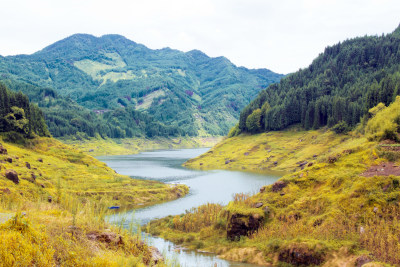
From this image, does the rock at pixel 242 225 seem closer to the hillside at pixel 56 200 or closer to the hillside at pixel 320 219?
the hillside at pixel 320 219

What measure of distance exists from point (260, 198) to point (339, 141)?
95.0 metres

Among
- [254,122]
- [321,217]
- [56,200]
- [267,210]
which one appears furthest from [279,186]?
[254,122]

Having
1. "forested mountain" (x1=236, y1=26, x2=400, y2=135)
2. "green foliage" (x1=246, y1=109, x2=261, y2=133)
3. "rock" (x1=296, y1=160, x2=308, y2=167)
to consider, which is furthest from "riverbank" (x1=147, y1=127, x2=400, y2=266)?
"green foliage" (x1=246, y1=109, x2=261, y2=133)

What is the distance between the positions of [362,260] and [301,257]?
5624 mm

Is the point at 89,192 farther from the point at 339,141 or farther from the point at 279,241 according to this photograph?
the point at 339,141

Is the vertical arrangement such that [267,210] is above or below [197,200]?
above

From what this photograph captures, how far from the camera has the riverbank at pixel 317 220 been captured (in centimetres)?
2725

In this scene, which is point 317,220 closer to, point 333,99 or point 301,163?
point 301,163

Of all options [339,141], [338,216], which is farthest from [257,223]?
[339,141]

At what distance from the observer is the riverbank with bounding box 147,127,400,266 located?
27.3m

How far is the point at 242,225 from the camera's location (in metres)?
37.5

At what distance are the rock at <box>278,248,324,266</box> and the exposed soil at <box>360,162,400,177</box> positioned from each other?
497 inches

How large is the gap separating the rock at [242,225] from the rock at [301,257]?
22.3 ft

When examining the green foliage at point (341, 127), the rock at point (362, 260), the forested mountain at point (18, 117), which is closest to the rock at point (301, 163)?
the green foliage at point (341, 127)
